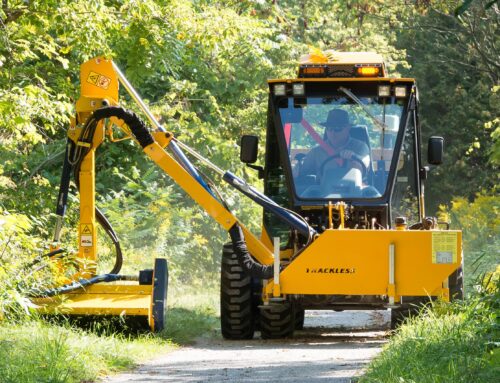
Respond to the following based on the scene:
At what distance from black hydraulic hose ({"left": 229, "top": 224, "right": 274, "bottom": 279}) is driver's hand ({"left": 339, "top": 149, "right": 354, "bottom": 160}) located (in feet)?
4.73

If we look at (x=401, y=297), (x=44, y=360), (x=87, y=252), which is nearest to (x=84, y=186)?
(x=87, y=252)

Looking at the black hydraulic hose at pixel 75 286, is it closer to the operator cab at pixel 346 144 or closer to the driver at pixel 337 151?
the operator cab at pixel 346 144

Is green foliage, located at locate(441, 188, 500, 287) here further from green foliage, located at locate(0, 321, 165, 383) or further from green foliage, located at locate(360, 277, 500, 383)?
green foliage, located at locate(360, 277, 500, 383)

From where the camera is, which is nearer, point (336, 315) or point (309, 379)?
point (309, 379)

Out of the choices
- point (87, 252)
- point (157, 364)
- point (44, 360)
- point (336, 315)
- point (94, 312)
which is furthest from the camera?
point (336, 315)

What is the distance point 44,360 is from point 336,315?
396 inches

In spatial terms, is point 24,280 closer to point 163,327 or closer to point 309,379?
point 163,327

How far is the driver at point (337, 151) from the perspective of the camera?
14617 millimetres

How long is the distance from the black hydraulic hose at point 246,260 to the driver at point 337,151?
1149 millimetres

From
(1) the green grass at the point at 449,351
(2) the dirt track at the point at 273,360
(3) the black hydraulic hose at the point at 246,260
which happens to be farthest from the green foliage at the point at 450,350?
(3) the black hydraulic hose at the point at 246,260

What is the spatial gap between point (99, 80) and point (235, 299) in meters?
2.81

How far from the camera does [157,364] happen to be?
450 inches

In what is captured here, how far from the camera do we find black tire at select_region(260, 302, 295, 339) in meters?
14.2

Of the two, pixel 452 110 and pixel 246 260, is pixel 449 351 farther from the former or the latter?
pixel 452 110
